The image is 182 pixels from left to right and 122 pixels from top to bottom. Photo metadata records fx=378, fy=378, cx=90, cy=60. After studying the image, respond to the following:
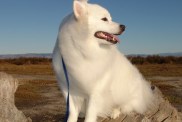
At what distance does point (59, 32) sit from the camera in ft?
20.5

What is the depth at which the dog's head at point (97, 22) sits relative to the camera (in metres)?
6.00

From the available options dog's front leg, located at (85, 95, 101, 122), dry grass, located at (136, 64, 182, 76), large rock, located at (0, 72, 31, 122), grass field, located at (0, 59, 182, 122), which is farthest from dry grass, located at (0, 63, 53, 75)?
dog's front leg, located at (85, 95, 101, 122)

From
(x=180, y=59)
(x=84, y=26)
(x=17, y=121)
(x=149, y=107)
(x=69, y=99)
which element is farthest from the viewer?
(x=180, y=59)

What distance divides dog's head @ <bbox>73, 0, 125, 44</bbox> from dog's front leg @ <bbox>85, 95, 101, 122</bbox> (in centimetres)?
112

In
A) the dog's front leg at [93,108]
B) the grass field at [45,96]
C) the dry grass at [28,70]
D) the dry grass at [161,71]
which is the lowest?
the dry grass at [28,70]

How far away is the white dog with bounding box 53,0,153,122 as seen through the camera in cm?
606

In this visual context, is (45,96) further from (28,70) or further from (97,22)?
(28,70)

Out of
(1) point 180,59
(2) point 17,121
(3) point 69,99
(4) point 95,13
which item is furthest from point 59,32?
(1) point 180,59

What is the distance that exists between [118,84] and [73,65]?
1.28 m

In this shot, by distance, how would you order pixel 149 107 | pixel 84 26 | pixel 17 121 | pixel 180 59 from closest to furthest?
1. pixel 84 26
2. pixel 17 121
3. pixel 149 107
4. pixel 180 59

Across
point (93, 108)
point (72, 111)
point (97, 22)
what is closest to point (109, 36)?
point (97, 22)

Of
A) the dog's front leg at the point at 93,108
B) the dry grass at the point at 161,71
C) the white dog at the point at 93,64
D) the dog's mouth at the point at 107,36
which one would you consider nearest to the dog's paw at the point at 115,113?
the white dog at the point at 93,64

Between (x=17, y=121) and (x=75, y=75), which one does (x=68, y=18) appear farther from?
(x=17, y=121)

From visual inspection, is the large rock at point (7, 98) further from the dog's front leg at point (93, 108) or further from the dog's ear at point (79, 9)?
the dog's ear at point (79, 9)
